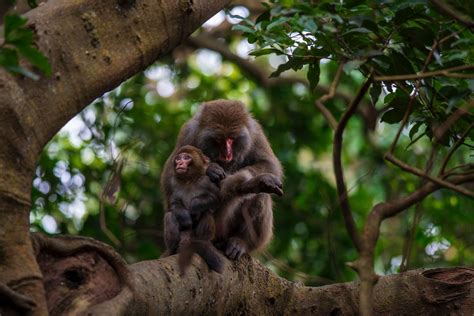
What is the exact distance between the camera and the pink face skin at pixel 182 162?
19.0 ft

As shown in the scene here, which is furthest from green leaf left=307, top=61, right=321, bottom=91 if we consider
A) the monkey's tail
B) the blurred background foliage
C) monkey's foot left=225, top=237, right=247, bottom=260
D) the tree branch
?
monkey's foot left=225, top=237, right=247, bottom=260

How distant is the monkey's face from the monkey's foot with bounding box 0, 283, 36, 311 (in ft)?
10.1

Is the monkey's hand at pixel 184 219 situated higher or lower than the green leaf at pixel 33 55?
lower

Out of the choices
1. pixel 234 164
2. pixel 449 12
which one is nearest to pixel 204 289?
pixel 234 164

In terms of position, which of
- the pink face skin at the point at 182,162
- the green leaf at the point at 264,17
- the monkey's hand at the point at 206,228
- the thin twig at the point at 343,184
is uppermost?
the green leaf at the point at 264,17

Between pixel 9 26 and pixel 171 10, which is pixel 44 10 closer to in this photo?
pixel 171 10

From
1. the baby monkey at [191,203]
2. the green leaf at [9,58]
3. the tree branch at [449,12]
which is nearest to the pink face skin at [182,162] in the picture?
the baby monkey at [191,203]

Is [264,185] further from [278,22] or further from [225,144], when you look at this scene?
[278,22]

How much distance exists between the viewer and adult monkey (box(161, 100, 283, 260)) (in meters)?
5.90

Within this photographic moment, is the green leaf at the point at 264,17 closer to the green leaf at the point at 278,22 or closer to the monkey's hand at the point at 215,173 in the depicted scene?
the green leaf at the point at 278,22

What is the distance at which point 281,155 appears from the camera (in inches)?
364

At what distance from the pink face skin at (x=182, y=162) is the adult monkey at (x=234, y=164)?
176 mm

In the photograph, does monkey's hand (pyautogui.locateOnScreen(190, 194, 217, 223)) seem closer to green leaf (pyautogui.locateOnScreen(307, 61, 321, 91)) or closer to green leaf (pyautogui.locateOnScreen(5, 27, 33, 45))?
green leaf (pyautogui.locateOnScreen(307, 61, 321, 91))

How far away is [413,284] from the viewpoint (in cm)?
512
